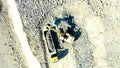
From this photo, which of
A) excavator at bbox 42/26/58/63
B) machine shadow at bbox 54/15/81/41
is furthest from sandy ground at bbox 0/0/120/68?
excavator at bbox 42/26/58/63

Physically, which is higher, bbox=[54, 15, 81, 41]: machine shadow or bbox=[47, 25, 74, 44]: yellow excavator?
bbox=[54, 15, 81, 41]: machine shadow

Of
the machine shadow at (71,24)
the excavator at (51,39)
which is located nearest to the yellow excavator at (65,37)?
the excavator at (51,39)

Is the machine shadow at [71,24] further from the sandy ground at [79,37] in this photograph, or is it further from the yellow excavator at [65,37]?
the yellow excavator at [65,37]

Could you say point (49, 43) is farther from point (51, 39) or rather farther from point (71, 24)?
point (71, 24)

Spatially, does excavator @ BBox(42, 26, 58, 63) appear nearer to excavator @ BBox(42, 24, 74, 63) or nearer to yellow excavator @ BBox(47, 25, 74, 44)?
excavator @ BBox(42, 24, 74, 63)

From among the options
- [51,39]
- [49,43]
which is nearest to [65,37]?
[51,39]
